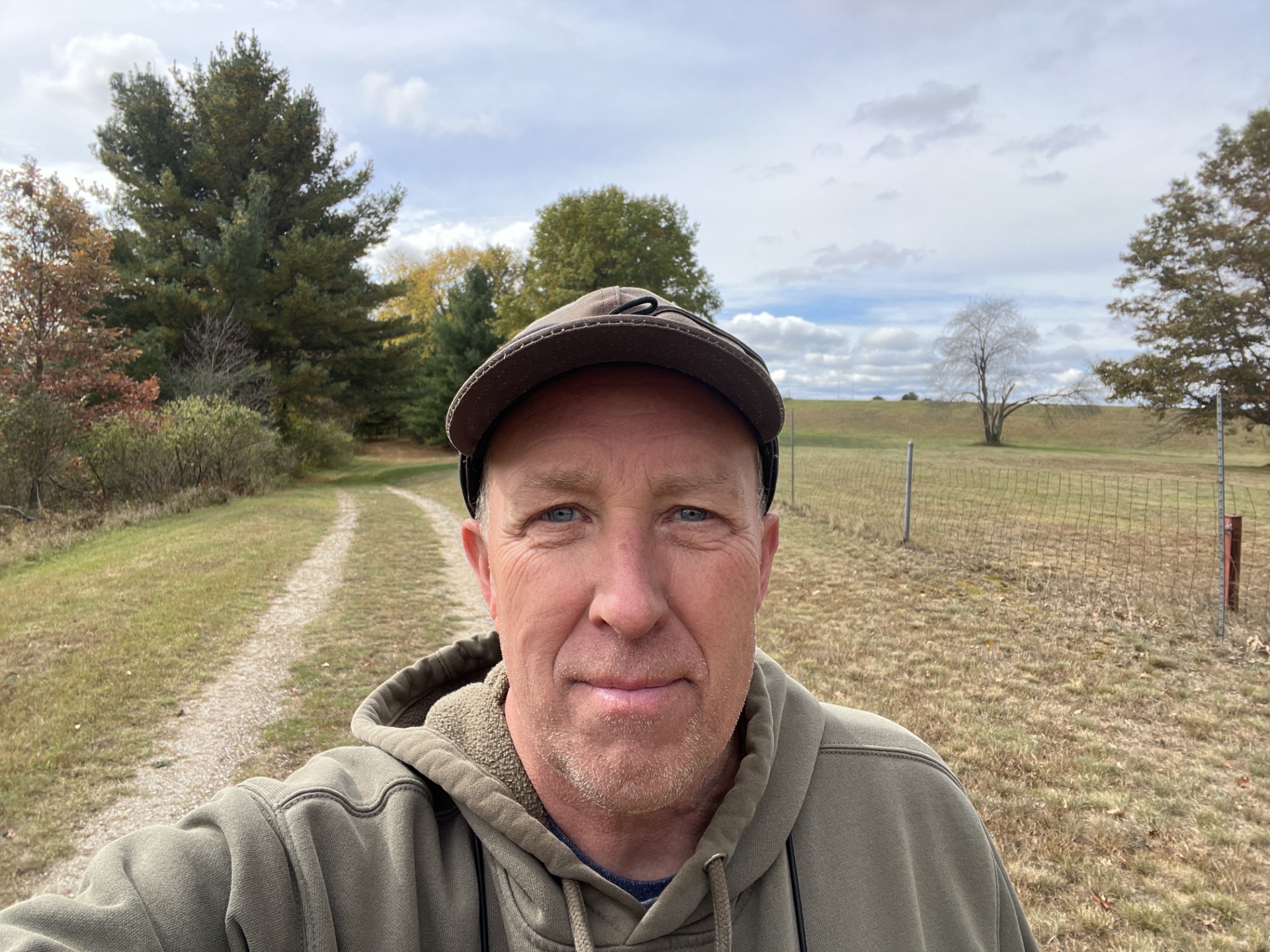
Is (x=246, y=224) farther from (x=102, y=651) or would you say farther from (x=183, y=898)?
(x=183, y=898)

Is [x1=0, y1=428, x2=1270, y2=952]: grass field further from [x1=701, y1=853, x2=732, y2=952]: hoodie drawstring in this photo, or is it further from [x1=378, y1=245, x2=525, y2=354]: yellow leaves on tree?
[x1=378, y1=245, x2=525, y2=354]: yellow leaves on tree

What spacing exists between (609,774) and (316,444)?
3394 cm

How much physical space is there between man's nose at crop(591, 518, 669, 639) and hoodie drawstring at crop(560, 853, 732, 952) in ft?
1.49

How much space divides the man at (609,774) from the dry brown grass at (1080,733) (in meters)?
2.82

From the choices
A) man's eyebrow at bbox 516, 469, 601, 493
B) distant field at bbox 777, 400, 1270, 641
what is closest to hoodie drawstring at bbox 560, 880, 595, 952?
man's eyebrow at bbox 516, 469, 601, 493

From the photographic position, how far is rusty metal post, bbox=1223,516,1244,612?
24.8 ft

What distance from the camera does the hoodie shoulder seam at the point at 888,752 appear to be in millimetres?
1627

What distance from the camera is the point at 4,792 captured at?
4312 mm

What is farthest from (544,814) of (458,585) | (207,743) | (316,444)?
(316,444)

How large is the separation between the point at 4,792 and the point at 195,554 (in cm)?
777

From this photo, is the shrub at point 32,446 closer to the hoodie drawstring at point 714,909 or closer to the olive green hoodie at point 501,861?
the olive green hoodie at point 501,861

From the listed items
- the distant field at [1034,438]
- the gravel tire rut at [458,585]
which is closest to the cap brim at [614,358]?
the gravel tire rut at [458,585]

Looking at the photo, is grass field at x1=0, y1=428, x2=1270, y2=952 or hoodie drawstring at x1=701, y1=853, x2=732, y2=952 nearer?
hoodie drawstring at x1=701, y1=853, x2=732, y2=952

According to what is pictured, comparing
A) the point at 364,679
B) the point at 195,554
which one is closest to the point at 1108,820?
the point at 364,679
